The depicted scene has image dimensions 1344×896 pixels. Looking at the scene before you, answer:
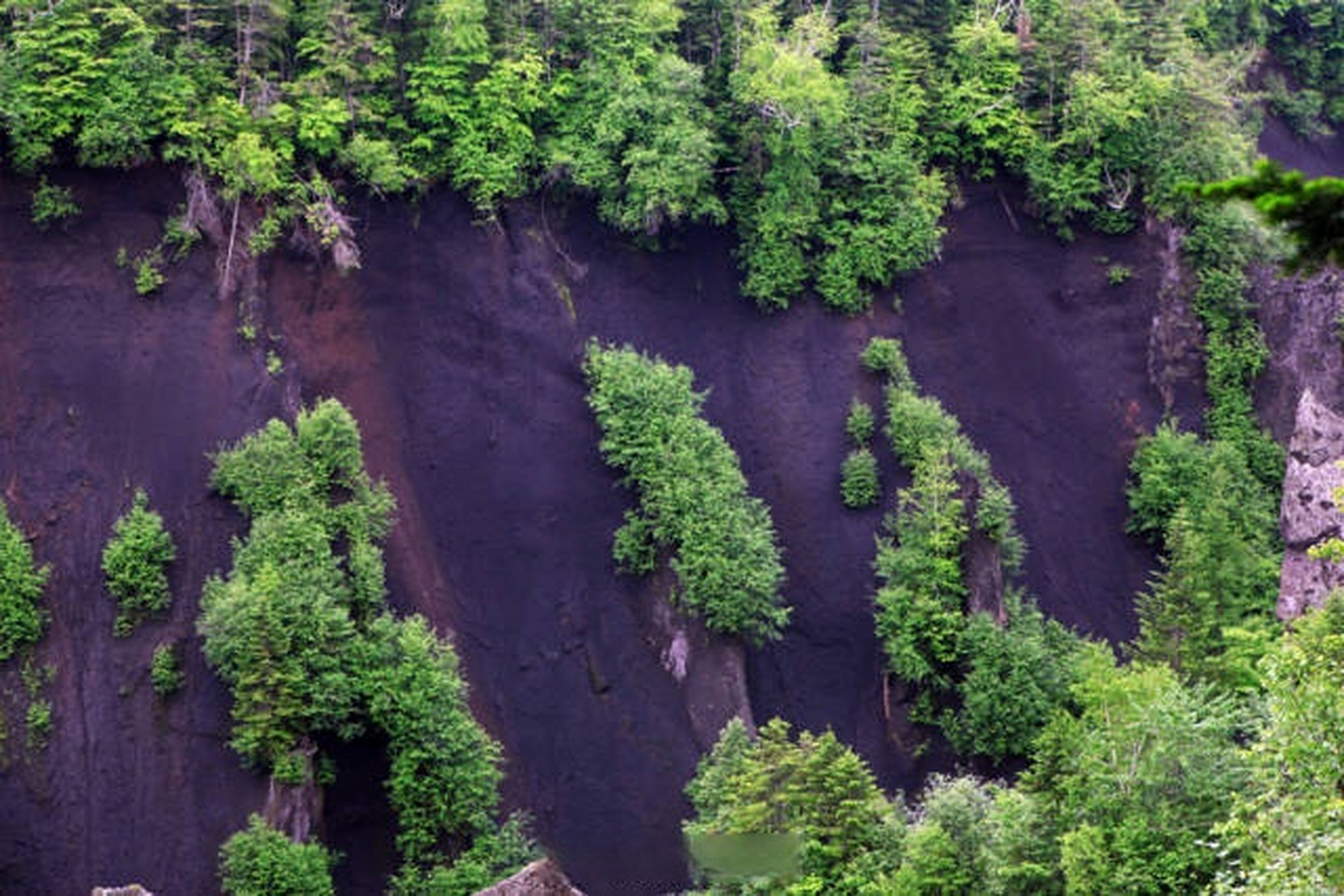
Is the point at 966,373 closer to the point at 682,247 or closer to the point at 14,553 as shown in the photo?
the point at 682,247

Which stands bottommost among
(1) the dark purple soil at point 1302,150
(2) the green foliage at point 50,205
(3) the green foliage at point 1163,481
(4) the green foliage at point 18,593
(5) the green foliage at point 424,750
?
(5) the green foliage at point 424,750

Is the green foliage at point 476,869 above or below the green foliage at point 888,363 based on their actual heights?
below

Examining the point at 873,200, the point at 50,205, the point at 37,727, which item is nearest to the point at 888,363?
the point at 873,200

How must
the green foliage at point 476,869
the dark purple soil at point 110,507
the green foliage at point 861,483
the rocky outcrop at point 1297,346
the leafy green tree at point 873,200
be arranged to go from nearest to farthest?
the green foliage at point 476,869 → the dark purple soil at point 110,507 → the green foliage at point 861,483 → the leafy green tree at point 873,200 → the rocky outcrop at point 1297,346

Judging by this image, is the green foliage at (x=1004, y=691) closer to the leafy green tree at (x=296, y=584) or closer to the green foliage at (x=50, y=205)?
the leafy green tree at (x=296, y=584)

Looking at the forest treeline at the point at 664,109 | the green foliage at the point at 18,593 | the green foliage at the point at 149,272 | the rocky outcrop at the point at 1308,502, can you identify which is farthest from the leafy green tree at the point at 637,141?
the green foliage at the point at 18,593

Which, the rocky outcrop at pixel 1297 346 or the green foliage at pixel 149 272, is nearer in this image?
the green foliage at pixel 149 272

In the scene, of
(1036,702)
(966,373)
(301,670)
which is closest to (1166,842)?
(1036,702)

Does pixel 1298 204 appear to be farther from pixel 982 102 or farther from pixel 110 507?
pixel 982 102

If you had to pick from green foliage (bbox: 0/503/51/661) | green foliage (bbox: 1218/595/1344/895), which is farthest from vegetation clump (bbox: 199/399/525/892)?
green foliage (bbox: 1218/595/1344/895)
